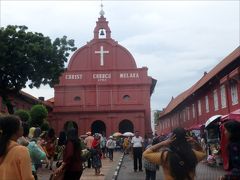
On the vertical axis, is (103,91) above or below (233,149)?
above

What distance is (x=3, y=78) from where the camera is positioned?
25.4m

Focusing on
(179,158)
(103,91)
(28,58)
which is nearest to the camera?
(179,158)

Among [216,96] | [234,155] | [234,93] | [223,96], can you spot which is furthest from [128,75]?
[234,155]

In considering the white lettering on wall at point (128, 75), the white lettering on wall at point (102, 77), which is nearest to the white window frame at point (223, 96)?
the white lettering on wall at point (128, 75)

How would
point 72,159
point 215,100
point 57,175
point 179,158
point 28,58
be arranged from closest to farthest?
point 179,158 < point 57,175 < point 72,159 < point 28,58 < point 215,100

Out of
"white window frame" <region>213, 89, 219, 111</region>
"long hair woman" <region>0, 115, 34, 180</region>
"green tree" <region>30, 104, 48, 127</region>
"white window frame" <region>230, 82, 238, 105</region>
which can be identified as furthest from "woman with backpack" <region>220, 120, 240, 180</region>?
"white window frame" <region>213, 89, 219, 111</region>

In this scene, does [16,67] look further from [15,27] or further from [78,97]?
[78,97]

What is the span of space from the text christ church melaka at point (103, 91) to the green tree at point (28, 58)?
49.9ft

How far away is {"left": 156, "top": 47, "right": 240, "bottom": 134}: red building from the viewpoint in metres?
22.5

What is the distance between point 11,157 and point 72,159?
295 cm

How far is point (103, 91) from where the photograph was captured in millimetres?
42594

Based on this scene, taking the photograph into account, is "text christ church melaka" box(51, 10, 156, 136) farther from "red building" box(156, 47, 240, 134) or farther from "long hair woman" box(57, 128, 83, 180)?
"long hair woman" box(57, 128, 83, 180)

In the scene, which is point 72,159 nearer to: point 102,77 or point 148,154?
point 148,154

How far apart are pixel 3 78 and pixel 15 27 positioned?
10.8ft
